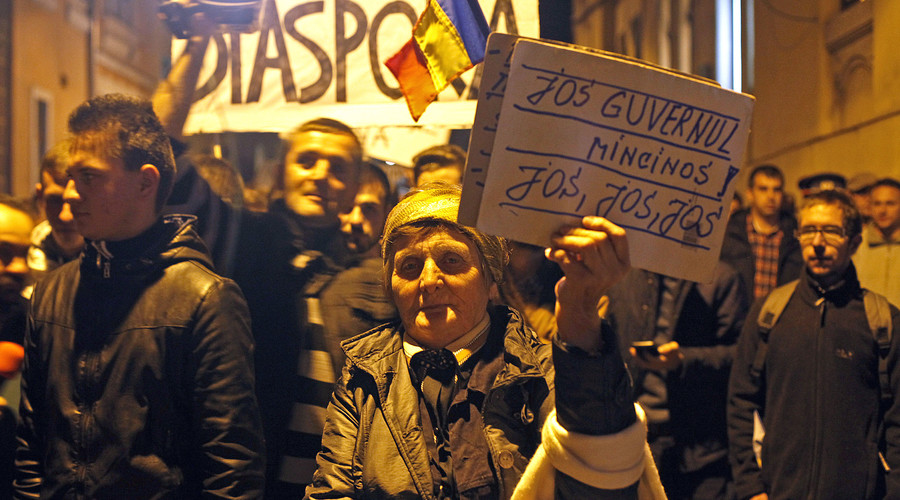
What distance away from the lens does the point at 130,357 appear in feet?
8.26

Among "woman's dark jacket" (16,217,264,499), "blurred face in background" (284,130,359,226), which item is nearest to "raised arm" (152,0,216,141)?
"blurred face in background" (284,130,359,226)

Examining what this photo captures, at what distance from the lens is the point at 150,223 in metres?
2.69

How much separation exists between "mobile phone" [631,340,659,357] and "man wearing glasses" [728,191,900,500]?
14.1 inches

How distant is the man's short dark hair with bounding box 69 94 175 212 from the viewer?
2.63m

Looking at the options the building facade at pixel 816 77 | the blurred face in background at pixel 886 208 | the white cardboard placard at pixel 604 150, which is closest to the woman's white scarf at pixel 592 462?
the white cardboard placard at pixel 604 150

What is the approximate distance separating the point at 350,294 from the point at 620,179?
60.7 inches

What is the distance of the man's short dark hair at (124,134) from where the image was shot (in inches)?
104

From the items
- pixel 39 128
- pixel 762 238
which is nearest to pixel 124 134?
pixel 762 238

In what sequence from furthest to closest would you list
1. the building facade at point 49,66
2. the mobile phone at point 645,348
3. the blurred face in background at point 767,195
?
the building facade at point 49,66
the blurred face in background at point 767,195
the mobile phone at point 645,348

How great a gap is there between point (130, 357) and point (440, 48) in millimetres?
1440

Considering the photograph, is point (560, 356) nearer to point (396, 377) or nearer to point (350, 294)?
point (396, 377)

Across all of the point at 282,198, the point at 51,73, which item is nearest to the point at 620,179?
the point at 282,198

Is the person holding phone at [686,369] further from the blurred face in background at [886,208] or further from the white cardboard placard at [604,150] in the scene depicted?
the white cardboard placard at [604,150]

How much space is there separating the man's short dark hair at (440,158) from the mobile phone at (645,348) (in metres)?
1.09
